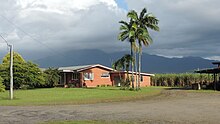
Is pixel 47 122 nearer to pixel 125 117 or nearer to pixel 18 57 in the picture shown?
pixel 125 117

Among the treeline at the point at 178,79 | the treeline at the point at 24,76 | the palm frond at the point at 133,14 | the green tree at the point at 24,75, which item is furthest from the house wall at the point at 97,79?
the palm frond at the point at 133,14

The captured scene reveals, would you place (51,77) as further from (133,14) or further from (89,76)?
(133,14)

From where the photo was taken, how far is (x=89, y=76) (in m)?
56.0

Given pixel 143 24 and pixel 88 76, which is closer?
pixel 143 24

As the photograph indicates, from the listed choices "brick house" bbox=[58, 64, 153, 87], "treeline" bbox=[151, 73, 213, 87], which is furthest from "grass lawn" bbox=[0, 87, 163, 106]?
"treeline" bbox=[151, 73, 213, 87]

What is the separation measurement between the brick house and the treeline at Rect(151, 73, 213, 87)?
367 inches

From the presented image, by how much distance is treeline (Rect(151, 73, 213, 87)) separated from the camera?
62.4 m

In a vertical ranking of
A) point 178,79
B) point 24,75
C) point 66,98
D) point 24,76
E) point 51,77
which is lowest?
point 66,98

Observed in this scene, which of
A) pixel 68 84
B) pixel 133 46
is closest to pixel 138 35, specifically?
pixel 133 46

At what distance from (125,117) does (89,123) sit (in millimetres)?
2671

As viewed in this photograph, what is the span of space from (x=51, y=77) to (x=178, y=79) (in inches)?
965

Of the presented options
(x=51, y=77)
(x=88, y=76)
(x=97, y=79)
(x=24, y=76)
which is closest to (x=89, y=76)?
(x=88, y=76)

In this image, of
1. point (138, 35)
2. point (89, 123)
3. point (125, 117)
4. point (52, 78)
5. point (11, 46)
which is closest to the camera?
point (89, 123)

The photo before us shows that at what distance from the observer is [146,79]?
2473 inches
